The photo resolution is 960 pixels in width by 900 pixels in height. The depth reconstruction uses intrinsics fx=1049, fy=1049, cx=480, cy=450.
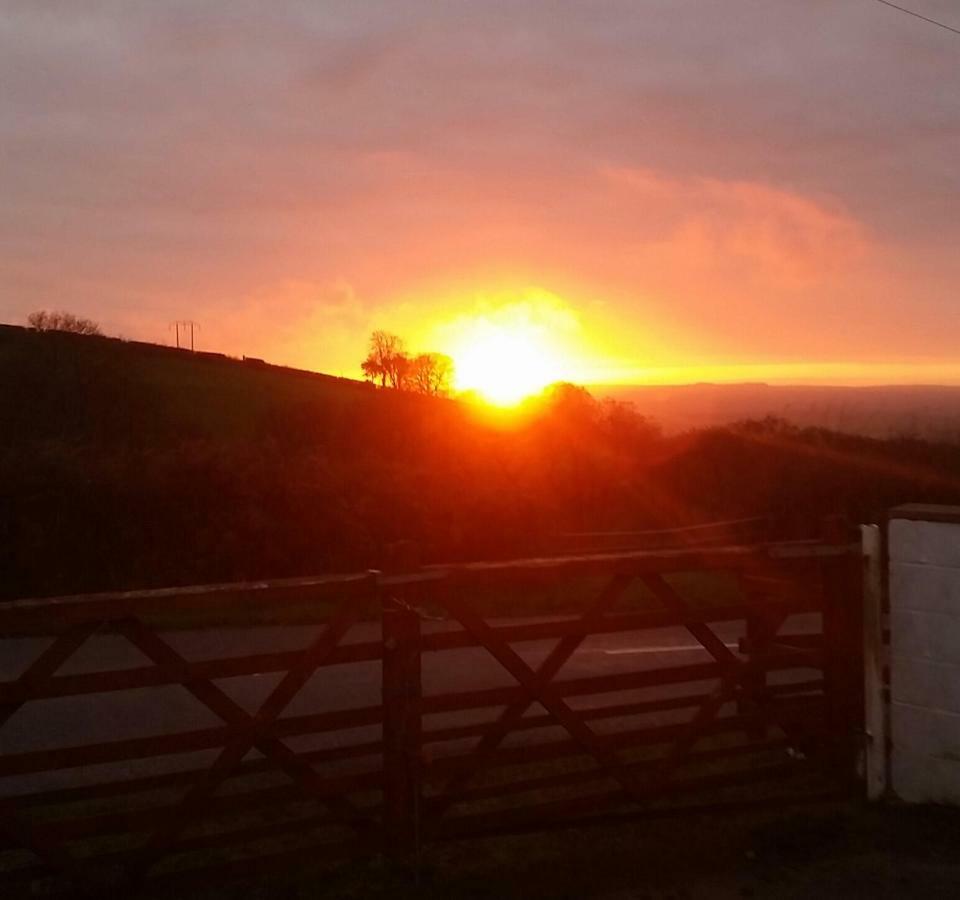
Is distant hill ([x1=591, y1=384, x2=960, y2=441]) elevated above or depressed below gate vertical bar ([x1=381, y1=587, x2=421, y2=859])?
above

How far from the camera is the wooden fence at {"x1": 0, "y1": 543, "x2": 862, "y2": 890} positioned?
15.9ft

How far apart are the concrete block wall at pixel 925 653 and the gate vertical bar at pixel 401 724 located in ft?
9.70

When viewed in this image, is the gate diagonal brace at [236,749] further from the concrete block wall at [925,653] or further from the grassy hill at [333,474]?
the grassy hill at [333,474]

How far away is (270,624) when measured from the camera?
14.7 m

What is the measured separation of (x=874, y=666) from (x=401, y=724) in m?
3.00

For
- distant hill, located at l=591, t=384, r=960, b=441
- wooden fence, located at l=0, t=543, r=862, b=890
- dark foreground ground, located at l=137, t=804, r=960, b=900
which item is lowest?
dark foreground ground, located at l=137, t=804, r=960, b=900

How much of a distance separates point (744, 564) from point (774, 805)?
1.45m

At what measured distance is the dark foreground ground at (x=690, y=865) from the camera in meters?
5.19

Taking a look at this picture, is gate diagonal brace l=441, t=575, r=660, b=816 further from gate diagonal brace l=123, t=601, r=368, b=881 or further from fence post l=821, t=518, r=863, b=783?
fence post l=821, t=518, r=863, b=783

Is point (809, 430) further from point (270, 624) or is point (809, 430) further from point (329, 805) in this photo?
point (329, 805)

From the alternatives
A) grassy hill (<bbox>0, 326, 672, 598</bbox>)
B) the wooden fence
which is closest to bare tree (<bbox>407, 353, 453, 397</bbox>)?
grassy hill (<bbox>0, 326, 672, 598</bbox>)

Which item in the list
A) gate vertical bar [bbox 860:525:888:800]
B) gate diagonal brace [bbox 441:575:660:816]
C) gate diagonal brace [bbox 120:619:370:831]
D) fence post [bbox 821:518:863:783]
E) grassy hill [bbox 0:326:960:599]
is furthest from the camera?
grassy hill [bbox 0:326:960:599]

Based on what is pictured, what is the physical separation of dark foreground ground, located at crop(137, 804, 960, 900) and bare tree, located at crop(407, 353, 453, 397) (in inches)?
1333

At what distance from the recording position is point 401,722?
5.40 m
